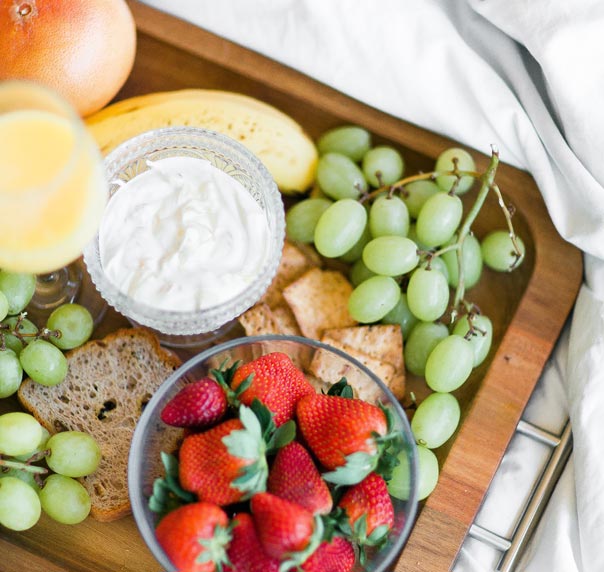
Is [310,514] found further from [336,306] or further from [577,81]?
[577,81]

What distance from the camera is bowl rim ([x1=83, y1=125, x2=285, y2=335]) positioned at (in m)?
0.98

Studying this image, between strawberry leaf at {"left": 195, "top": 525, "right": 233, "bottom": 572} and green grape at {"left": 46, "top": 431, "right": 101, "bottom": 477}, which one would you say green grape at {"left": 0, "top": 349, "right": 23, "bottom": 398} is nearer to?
green grape at {"left": 46, "top": 431, "right": 101, "bottom": 477}

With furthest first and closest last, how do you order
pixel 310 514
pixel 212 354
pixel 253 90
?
pixel 253 90 → pixel 212 354 → pixel 310 514

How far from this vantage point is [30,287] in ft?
3.51

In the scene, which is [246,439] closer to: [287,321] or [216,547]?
[216,547]

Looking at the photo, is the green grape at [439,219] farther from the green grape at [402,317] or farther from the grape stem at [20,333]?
the grape stem at [20,333]

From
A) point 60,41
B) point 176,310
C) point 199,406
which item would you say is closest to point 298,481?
point 199,406

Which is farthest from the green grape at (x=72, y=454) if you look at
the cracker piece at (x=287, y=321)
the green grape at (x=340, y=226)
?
the green grape at (x=340, y=226)

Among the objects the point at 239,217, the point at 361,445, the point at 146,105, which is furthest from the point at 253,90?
the point at 361,445

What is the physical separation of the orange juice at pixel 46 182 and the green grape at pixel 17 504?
275 mm

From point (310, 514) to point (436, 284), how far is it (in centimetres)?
41

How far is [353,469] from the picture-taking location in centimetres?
83

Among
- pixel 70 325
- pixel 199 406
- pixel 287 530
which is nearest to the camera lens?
pixel 287 530

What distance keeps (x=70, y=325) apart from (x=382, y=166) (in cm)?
52
